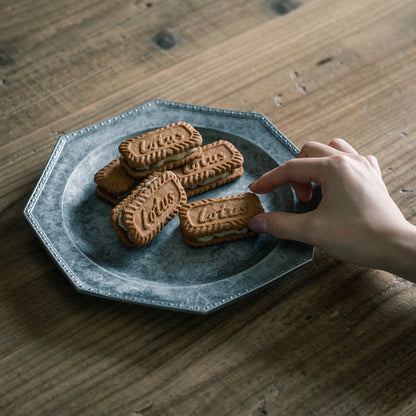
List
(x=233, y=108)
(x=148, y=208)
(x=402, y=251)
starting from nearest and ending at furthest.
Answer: (x=402, y=251), (x=148, y=208), (x=233, y=108)

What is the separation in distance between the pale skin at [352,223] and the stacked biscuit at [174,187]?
81 mm

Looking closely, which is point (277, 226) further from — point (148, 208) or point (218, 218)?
point (148, 208)

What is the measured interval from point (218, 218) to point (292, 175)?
0.72 ft

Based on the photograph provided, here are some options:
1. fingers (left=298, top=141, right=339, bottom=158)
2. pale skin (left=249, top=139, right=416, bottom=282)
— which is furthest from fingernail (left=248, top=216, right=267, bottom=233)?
fingers (left=298, top=141, right=339, bottom=158)

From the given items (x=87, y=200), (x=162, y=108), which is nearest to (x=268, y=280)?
(x=87, y=200)

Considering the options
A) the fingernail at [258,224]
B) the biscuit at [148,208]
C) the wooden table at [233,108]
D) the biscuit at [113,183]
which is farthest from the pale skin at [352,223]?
the biscuit at [113,183]

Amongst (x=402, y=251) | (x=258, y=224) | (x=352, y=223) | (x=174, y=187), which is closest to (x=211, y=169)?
(x=174, y=187)

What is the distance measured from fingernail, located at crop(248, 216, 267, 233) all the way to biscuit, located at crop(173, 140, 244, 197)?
20cm

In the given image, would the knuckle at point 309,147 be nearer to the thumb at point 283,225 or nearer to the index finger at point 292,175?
the index finger at point 292,175

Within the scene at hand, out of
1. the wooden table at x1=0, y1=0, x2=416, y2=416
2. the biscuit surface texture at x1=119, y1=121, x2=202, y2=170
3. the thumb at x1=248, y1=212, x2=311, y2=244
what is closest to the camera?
the wooden table at x1=0, y1=0, x2=416, y2=416

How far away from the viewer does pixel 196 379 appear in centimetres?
107

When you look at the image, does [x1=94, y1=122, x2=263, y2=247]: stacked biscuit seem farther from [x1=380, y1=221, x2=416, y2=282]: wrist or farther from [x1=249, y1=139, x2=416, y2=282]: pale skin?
[x1=380, y1=221, x2=416, y2=282]: wrist

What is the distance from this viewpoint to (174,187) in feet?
4.25

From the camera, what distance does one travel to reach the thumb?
117 cm
